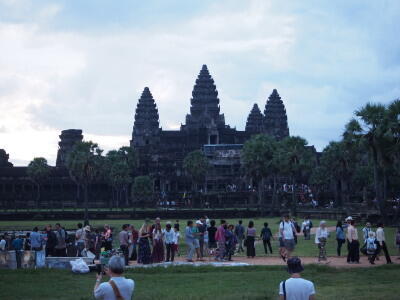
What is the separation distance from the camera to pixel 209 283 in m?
19.9

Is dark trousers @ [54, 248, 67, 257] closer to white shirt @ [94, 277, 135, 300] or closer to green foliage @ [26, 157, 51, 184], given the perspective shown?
white shirt @ [94, 277, 135, 300]

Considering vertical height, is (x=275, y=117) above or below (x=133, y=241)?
above

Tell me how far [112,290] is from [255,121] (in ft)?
519

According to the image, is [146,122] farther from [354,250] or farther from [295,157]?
[354,250]

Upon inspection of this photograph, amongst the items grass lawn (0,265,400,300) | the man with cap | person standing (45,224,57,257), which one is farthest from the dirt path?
the man with cap

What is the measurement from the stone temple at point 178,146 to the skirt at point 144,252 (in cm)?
8447

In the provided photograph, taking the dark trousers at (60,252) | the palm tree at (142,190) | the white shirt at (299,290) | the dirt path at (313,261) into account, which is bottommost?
the dirt path at (313,261)

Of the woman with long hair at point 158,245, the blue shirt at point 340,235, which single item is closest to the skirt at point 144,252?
the woman with long hair at point 158,245

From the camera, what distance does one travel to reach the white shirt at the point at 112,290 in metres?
9.56

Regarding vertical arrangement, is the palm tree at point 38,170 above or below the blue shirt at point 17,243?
above

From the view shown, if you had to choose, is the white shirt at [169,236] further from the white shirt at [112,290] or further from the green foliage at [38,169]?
the green foliage at [38,169]

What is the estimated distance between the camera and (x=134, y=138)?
6033 inches

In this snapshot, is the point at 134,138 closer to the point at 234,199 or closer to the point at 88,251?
the point at 234,199

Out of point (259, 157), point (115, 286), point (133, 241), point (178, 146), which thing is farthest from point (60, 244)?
point (178, 146)
